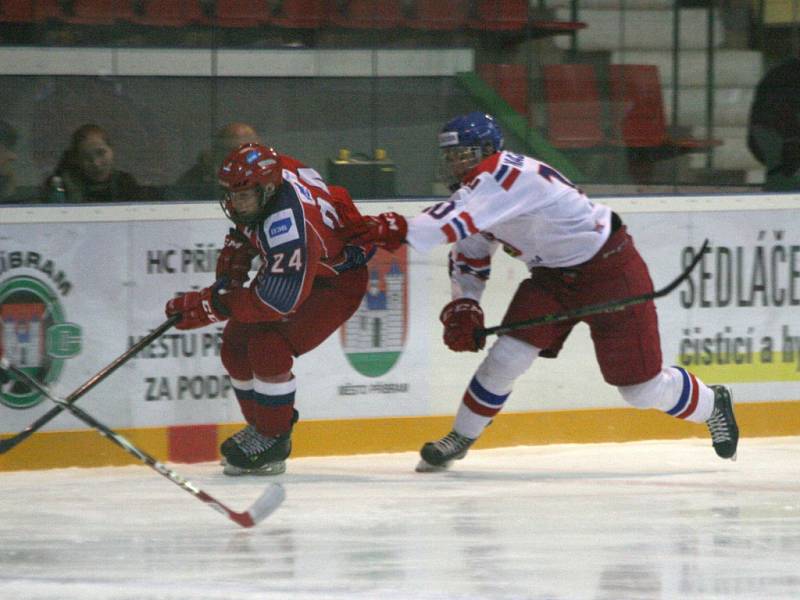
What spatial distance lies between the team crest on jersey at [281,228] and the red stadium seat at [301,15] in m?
1.06

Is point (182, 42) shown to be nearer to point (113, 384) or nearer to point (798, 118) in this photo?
point (113, 384)

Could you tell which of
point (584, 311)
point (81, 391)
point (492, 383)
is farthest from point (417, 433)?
point (81, 391)

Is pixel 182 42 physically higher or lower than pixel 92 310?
higher

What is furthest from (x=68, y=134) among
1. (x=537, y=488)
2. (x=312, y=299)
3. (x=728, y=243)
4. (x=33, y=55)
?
(x=728, y=243)

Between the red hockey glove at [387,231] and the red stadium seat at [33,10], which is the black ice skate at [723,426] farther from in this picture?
the red stadium seat at [33,10]

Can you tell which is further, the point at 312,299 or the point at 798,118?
the point at 798,118

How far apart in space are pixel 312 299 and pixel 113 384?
688 mm

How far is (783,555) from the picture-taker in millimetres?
3291

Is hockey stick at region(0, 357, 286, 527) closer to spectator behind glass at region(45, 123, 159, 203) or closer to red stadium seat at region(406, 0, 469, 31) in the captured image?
spectator behind glass at region(45, 123, 159, 203)

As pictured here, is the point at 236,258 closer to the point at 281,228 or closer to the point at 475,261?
the point at 281,228

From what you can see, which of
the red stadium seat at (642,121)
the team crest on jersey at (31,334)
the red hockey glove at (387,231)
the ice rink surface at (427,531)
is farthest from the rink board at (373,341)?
the red hockey glove at (387,231)

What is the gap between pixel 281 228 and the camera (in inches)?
149

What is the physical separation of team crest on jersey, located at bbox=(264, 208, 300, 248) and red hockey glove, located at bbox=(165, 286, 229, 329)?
0.76 feet

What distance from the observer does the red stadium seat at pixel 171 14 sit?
175 inches
